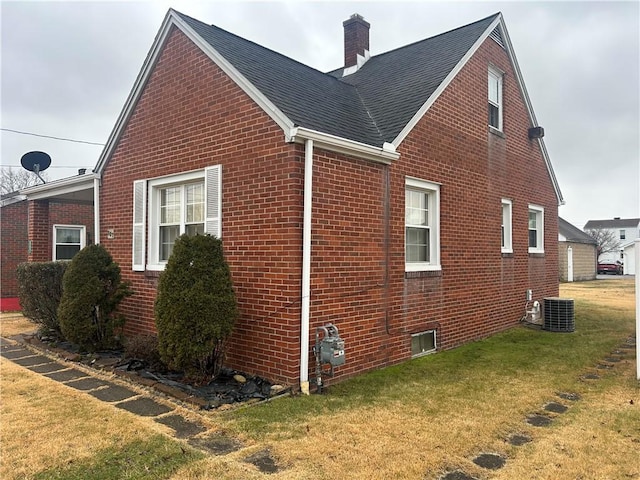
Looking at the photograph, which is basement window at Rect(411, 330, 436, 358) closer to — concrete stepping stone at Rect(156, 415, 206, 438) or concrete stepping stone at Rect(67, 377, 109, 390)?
concrete stepping stone at Rect(156, 415, 206, 438)

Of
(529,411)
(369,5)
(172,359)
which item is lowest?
(529,411)

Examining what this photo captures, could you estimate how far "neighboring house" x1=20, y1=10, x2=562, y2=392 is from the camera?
562 centimetres

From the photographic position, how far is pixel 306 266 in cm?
543

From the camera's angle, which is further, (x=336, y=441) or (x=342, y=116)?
(x=342, y=116)

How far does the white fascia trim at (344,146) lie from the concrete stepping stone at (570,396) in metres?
3.89

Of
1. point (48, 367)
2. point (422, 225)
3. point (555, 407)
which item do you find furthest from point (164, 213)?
point (555, 407)

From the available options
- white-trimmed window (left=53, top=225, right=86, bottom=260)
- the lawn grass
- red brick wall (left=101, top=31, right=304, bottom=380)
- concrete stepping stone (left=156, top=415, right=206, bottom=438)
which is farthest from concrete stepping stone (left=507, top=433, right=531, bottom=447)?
white-trimmed window (left=53, top=225, right=86, bottom=260)

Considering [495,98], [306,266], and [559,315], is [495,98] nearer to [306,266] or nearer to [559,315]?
[559,315]

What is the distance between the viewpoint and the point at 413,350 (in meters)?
7.25

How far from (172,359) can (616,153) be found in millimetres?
26588

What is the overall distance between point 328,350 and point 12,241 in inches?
504

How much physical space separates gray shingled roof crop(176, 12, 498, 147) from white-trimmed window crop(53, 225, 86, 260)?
913 cm

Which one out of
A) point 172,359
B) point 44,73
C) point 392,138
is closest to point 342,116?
point 392,138

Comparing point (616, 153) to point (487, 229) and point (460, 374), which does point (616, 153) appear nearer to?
point (487, 229)
